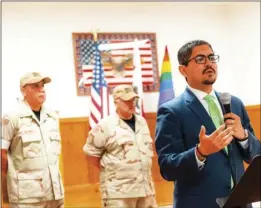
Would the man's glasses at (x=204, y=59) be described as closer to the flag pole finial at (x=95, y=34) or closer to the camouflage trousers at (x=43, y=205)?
the camouflage trousers at (x=43, y=205)

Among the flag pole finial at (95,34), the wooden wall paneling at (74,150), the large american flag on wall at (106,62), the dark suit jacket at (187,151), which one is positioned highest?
the flag pole finial at (95,34)

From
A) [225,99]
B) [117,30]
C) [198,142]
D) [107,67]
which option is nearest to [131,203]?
[198,142]

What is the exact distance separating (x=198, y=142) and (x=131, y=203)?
1506mm

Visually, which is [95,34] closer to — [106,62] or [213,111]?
[106,62]

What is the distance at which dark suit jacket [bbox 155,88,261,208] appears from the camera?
1.62 metres

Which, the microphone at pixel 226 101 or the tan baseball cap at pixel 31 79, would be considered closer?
the microphone at pixel 226 101

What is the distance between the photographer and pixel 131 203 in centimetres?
304

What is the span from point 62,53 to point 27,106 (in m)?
2.94

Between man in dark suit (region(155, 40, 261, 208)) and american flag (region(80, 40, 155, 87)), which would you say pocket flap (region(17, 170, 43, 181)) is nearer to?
man in dark suit (region(155, 40, 261, 208))

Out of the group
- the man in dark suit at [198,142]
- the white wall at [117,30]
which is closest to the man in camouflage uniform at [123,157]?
the man in dark suit at [198,142]

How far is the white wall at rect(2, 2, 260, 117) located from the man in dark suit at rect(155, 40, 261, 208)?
406 centimetres

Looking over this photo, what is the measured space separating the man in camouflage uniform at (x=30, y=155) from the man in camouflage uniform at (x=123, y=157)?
1.25ft

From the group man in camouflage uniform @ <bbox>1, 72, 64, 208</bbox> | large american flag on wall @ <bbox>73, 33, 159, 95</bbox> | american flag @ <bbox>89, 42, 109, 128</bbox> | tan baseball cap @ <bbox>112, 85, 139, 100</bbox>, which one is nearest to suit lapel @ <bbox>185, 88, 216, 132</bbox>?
man in camouflage uniform @ <bbox>1, 72, 64, 208</bbox>

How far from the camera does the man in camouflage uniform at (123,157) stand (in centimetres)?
301
